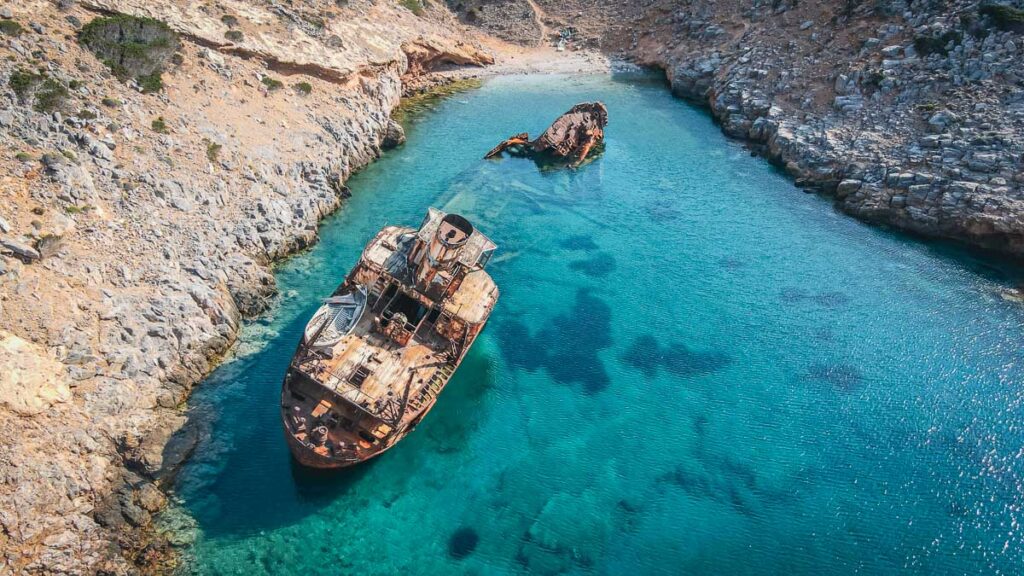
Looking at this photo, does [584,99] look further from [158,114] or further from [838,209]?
[158,114]

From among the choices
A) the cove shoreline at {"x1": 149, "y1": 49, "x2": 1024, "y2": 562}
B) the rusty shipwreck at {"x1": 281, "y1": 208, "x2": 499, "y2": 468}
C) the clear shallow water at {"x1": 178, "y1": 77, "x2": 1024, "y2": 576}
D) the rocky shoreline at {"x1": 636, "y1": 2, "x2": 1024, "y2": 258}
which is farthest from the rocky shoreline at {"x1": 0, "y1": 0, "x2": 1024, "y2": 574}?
the rusty shipwreck at {"x1": 281, "y1": 208, "x2": 499, "y2": 468}

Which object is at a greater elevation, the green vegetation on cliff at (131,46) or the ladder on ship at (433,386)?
the green vegetation on cliff at (131,46)

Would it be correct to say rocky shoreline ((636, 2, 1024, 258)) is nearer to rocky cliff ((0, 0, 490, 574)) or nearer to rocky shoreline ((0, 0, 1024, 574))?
rocky shoreline ((0, 0, 1024, 574))

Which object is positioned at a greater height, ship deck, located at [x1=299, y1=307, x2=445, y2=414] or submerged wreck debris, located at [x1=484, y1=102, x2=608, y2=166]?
submerged wreck debris, located at [x1=484, y1=102, x2=608, y2=166]

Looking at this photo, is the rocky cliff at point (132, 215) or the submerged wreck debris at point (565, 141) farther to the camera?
the submerged wreck debris at point (565, 141)

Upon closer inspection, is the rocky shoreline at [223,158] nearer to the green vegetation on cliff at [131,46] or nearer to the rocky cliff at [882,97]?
the rocky cliff at [882,97]

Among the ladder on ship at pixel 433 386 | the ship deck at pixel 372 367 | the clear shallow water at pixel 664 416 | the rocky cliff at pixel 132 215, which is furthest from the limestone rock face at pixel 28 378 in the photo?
the ladder on ship at pixel 433 386

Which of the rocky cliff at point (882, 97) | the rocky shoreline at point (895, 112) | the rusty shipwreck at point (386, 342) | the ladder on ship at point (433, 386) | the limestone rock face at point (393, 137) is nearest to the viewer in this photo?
the rusty shipwreck at point (386, 342)
